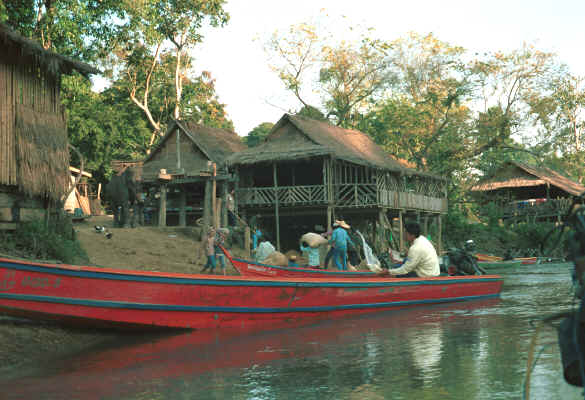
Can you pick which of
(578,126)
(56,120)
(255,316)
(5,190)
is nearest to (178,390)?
(255,316)

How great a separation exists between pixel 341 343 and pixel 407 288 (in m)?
3.66

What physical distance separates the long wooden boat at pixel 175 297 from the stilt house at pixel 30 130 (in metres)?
5.23

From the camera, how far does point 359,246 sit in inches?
868

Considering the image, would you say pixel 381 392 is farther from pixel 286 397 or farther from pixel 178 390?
pixel 178 390

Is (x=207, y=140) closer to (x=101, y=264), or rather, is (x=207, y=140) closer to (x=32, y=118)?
(x=101, y=264)

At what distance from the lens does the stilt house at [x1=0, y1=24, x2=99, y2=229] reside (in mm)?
11977

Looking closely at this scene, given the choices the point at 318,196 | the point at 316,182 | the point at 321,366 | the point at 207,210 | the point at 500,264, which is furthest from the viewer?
the point at 500,264

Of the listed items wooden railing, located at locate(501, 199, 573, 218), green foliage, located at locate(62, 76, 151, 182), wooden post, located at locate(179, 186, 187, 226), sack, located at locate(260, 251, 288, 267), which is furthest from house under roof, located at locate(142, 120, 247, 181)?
wooden railing, located at locate(501, 199, 573, 218)

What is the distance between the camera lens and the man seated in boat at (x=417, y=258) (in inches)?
410

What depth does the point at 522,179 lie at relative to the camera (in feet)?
125

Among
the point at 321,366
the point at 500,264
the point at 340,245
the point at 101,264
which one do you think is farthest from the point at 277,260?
the point at 500,264

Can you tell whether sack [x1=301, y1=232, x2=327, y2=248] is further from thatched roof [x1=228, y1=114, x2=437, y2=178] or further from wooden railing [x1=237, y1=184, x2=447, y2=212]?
thatched roof [x1=228, y1=114, x2=437, y2=178]

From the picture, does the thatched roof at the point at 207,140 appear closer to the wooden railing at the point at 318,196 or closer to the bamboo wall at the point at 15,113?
the wooden railing at the point at 318,196

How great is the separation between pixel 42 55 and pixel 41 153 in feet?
6.59
